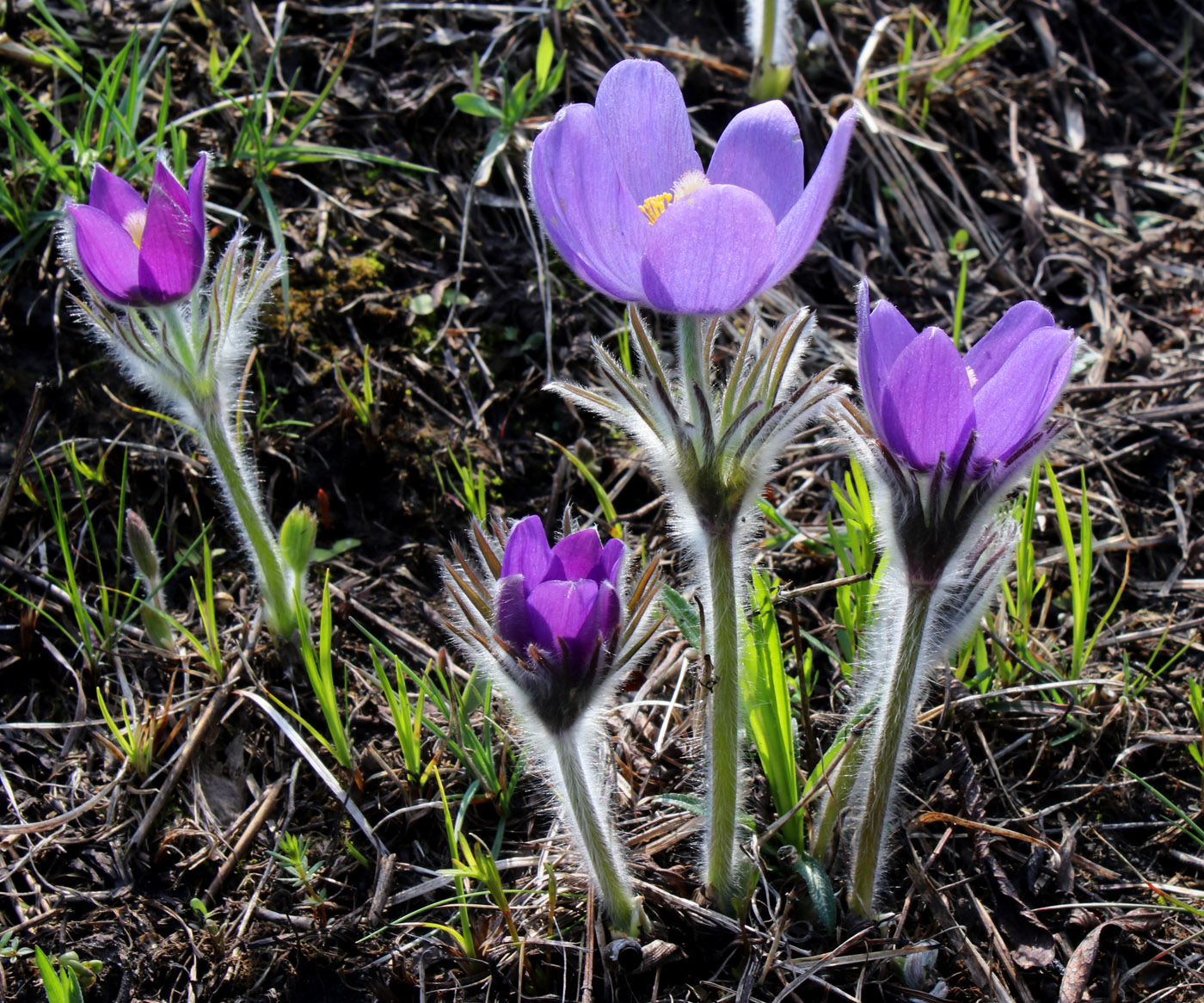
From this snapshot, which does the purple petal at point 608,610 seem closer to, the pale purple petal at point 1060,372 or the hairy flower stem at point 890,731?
the hairy flower stem at point 890,731

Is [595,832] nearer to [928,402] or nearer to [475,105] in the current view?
[928,402]

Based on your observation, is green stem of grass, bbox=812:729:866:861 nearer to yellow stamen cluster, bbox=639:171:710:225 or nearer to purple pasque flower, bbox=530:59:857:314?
purple pasque flower, bbox=530:59:857:314

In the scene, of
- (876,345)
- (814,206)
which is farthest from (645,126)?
(876,345)

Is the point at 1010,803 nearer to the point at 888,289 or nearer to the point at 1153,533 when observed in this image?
the point at 1153,533

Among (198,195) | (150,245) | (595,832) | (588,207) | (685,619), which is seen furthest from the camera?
(198,195)

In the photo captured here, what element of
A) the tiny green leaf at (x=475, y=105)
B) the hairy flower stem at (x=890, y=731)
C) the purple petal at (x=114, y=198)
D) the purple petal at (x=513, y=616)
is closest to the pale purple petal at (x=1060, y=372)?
the hairy flower stem at (x=890, y=731)

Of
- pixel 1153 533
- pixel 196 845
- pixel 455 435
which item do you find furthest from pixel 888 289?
pixel 196 845
